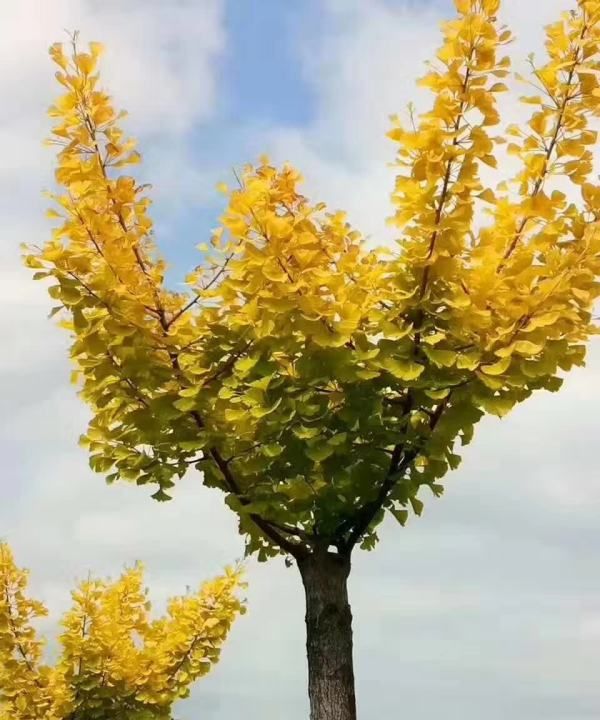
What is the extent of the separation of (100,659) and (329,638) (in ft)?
21.6

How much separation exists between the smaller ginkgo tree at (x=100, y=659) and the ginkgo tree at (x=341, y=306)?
20.2 ft

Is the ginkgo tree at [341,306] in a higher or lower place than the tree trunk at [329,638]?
higher

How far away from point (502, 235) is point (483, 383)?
1064 mm

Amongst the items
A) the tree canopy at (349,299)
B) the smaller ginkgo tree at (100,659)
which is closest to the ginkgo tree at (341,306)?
the tree canopy at (349,299)

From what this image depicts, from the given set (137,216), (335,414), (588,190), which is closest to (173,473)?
(335,414)

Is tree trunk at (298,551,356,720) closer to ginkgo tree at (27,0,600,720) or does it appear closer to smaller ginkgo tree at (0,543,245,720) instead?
ginkgo tree at (27,0,600,720)

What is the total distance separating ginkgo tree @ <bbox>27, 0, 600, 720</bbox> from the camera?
21.1 feet

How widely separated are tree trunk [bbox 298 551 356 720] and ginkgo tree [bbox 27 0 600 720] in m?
0.02

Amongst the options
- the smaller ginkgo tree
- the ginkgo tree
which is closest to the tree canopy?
the ginkgo tree

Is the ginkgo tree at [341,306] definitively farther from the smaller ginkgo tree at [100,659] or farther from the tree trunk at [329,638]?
the smaller ginkgo tree at [100,659]

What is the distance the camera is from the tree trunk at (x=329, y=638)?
765 centimetres

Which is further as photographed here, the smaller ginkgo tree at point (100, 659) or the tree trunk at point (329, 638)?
the smaller ginkgo tree at point (100, 659)

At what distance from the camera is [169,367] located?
7.22 meters

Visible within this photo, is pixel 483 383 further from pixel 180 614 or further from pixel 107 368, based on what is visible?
pixel 180 614
